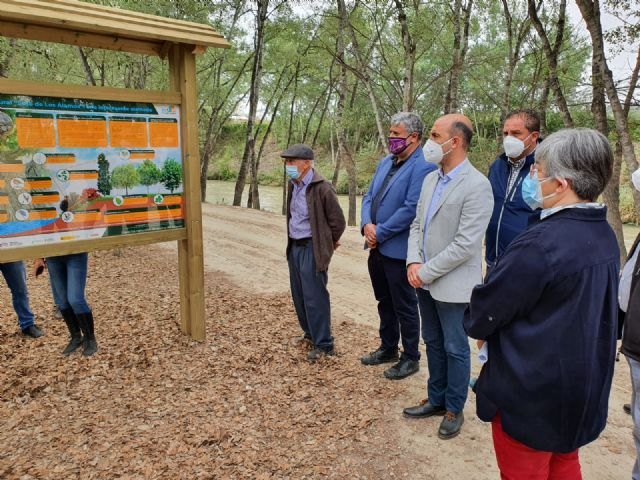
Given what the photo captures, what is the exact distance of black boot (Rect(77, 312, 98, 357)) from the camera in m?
3.91

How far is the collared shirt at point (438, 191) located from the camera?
2.80 meters

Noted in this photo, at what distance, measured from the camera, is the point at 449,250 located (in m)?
2.70

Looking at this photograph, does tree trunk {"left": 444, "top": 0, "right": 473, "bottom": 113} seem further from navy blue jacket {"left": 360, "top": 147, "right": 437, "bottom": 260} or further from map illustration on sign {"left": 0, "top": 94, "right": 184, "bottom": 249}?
map illustration on sign {"left": 0, "top": 94, "right": 184, "bottom": 249}

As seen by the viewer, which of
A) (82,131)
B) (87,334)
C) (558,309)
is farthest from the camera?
(87,334)

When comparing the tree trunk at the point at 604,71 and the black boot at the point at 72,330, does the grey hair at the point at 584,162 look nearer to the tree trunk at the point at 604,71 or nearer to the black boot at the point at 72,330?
the black boot at the point at 72,330

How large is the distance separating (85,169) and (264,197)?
2380 cm

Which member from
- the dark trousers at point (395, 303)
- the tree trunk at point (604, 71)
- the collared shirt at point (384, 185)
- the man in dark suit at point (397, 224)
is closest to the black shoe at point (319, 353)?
the dark trousers at point (395, 303)

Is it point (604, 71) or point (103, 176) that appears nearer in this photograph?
point (103, 176)

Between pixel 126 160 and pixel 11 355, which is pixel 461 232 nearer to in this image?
pixel 126 160

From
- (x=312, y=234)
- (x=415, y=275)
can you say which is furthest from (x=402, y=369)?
(x=312, y=234)

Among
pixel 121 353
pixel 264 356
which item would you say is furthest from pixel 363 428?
pixel 121 353

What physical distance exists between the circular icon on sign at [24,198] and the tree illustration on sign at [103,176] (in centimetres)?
49

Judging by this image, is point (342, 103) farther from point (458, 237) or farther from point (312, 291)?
point (458, 237)

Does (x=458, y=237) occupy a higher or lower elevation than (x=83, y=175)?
lower
